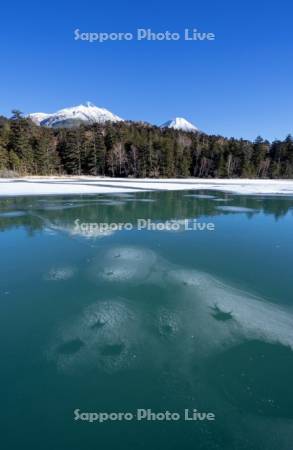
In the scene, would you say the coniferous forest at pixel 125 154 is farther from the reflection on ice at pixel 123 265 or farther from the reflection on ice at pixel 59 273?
the reflection on ice at pixel 59 273

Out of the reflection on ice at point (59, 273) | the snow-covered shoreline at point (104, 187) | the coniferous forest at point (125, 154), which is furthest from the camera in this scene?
the coniferous forest at point (125, 154)

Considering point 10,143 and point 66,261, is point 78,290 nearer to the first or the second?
point 66,261

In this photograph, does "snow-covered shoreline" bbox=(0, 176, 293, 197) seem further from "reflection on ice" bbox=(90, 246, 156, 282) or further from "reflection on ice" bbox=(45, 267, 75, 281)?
"reflection on ice" bbox=(45, 267, 75, 281)

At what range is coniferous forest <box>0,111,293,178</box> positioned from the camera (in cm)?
4231

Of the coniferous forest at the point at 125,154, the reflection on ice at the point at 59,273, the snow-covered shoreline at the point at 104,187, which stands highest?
the coniferous forest at the point at 125,154

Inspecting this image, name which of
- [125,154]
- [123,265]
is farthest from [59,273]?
[125,154]

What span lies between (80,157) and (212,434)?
4788cm

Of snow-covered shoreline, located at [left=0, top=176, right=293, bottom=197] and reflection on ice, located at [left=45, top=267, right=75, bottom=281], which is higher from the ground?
snow-covered shoreline, located at [left=0, top=176, right=293, bottom=197]

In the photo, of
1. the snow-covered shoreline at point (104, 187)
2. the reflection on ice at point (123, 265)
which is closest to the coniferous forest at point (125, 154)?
the snow-covered shoreline at point (104, 187)

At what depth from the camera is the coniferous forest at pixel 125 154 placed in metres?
42.3

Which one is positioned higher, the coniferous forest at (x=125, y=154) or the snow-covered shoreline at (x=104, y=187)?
the coniferous forest at (x=125, y=154)

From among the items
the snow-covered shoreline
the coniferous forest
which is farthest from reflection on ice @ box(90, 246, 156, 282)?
the coniferous forest

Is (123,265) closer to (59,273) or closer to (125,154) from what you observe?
(59,273)

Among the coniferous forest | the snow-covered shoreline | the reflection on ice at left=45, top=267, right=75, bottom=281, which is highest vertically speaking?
the coniferous forest
